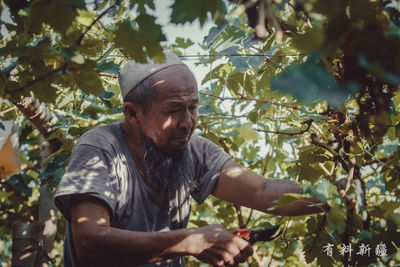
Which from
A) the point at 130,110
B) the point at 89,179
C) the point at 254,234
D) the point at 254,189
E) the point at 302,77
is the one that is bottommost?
the point at 254,234

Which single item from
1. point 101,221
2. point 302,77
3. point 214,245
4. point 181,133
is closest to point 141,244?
point 101,221

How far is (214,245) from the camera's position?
171cm

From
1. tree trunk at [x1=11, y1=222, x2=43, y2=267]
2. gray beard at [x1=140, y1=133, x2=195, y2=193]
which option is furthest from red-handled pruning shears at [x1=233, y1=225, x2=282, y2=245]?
tree trunk at [x1=11, y1=222, x2=43, y2=267]

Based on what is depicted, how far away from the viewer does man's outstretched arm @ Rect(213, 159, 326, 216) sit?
2086 mm

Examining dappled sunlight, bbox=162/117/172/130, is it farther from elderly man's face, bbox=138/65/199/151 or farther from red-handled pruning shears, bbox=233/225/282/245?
red-handled pruning shears, bbox=233/225/282/245

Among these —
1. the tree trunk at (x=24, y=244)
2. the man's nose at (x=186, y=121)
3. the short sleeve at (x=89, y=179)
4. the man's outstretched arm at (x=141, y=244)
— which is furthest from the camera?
the tree trunk at (x=24, y=244)

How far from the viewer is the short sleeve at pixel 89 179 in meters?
1.77

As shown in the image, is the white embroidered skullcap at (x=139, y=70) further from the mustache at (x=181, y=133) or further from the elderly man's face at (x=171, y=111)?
the mustache at (x=181, y=133)

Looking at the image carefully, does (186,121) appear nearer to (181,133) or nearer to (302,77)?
(181,133)

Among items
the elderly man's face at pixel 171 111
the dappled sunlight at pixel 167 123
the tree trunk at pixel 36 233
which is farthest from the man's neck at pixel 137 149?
the tree trunk at pixel 36 233

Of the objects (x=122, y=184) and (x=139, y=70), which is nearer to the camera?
(x=122, y=184)

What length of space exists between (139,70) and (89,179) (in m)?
0.83

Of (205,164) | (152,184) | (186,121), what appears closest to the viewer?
(186,121)

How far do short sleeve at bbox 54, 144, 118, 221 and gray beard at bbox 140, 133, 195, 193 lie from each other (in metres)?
0.28
